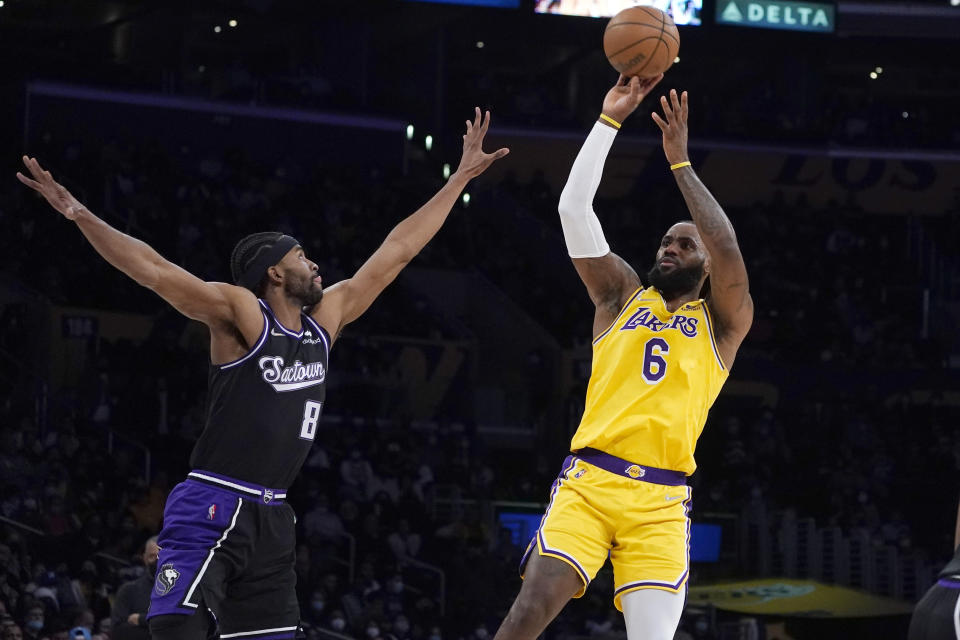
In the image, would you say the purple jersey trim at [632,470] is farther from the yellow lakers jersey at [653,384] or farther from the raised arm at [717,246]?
the raised arm at [717,246]

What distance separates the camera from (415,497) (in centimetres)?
1939

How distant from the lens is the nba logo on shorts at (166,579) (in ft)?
19.2

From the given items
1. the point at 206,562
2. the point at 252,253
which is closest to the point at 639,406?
the point at 252,253

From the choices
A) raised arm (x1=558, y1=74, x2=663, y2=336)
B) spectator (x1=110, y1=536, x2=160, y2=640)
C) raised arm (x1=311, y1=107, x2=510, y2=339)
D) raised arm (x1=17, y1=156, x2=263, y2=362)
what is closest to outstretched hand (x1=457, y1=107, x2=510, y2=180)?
raised arm (x1=311, y1=107, x2=510, y2=339)

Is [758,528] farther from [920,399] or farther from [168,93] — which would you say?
[168,93]

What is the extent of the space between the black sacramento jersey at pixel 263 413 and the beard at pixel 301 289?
0.49 ft

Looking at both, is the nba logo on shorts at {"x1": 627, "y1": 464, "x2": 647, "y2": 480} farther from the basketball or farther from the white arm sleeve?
the basketball

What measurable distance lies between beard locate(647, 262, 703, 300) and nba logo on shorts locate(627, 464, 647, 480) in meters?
0.86

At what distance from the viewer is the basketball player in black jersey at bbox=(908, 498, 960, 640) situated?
5.09m

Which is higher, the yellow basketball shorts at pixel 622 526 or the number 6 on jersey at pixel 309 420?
the number 6 on jersey at pixel 309 420

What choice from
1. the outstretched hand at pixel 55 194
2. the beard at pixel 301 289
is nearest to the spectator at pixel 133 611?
the beard at pixel 301 289

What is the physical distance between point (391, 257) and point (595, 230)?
3.28 feet

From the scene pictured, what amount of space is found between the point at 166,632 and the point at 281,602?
1.71ft

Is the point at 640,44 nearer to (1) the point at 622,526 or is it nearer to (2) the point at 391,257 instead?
(2) the point at 391,257
